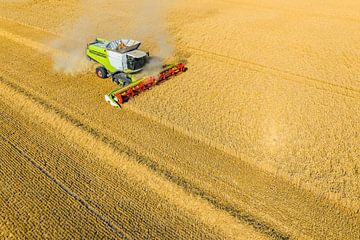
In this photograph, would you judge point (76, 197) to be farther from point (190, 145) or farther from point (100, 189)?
point (190, 145)

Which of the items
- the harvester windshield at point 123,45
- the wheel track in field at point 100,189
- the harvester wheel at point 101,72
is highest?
the harvester windshield at point 123,45

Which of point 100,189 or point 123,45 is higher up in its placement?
point 123,45

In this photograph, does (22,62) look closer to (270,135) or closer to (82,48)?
(82,48)

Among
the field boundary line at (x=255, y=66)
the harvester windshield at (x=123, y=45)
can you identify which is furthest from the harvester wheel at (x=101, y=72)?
the field boundary line at (x=255, y=66)

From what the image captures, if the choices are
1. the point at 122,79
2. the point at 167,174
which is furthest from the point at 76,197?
the point at 122,79

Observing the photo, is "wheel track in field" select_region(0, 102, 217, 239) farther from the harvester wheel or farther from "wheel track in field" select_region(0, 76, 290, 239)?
the harvester wheel

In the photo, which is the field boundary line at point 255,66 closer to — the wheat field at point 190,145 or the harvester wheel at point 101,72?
the wheat field at point 190,145

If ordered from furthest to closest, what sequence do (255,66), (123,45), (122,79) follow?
1. (255,66)
2. (122,79)
3. (123,45)
